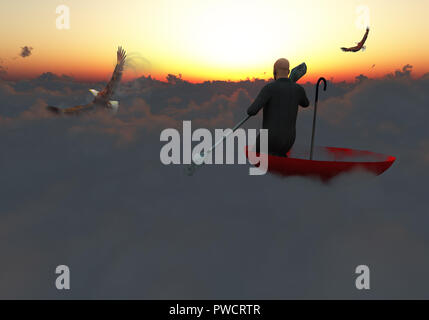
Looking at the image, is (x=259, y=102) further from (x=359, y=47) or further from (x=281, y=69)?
(x=359, y=47)

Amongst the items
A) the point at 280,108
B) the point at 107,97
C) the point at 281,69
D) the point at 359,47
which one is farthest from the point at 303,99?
the point at 107,97

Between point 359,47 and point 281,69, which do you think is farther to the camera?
point 359,47

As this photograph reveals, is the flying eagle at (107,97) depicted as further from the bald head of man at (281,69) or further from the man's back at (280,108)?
the bald head of man at (281,69)

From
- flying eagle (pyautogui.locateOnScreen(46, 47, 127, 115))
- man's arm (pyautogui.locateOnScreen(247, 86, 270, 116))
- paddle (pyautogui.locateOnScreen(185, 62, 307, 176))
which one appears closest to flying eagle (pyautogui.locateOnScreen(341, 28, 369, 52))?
paddle (pyautogui.locateOnScreen(185, 62, 307, 176))

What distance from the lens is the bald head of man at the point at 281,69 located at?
19.1 feet

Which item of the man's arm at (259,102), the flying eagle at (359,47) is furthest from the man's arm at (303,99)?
the flying eagle at (359,47)

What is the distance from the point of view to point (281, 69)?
587cm

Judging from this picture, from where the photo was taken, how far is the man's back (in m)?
5.82

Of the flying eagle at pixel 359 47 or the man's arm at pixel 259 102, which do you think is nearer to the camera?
the man's arm at pixel 259 102

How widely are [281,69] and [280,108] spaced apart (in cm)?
60

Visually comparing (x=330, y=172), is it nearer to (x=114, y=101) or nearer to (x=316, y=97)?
Answer: (x=316, y=97)

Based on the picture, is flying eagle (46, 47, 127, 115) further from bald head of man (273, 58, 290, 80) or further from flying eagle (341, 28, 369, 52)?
flying eagle (341, 28, 369, 52)

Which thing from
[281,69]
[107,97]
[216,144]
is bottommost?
[216,144]

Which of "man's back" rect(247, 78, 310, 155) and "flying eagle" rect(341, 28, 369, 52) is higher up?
"flying eagle" rect(341, 28, 369, 52)
